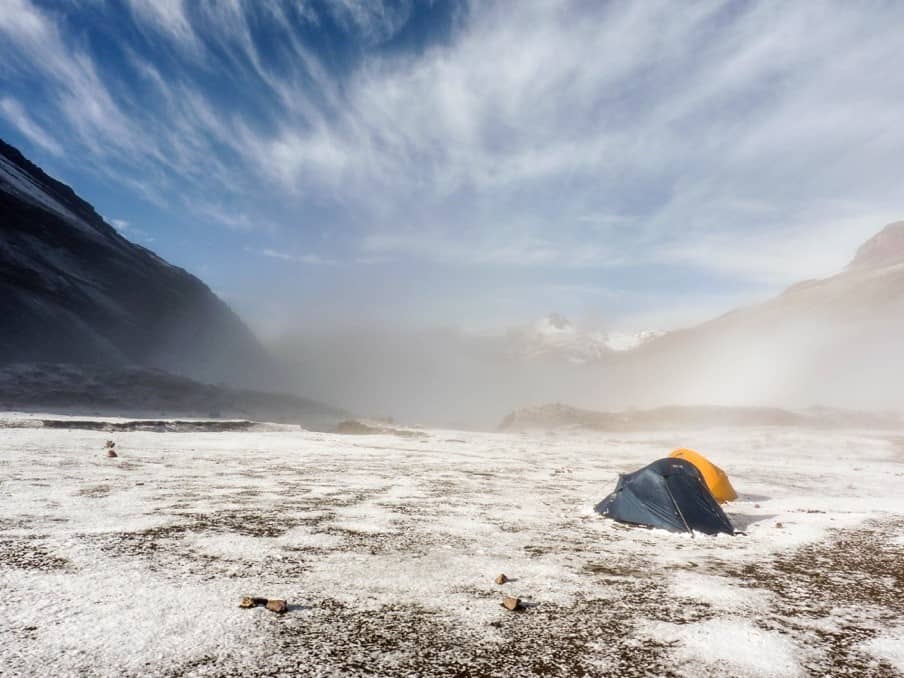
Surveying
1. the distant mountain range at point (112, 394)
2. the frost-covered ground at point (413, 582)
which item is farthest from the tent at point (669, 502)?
the distant mountain range at point (112, 394)

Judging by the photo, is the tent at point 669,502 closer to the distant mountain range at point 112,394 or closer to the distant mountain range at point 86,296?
the distant mountain range at point 112,394

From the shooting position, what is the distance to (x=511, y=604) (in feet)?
17.5

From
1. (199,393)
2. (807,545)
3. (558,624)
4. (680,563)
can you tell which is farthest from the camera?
(199,393)

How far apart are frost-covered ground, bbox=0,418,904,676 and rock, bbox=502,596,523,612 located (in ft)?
0.37

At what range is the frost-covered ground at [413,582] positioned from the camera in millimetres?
4215

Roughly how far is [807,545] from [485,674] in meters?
8.29

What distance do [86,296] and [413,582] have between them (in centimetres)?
7728

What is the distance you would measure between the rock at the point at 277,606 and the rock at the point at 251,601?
4.8 inches

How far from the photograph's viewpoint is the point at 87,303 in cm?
6462

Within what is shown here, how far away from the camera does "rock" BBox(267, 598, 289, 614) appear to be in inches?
196

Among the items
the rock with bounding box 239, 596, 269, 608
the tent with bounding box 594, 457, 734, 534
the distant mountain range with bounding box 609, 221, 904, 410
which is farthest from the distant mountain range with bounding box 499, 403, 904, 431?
the rock with bounding box 239, 596, 269, 608

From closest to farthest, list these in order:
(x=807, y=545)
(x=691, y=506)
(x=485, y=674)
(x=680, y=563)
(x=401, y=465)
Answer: (x=485, y=674)
(x=680, y=563)
(x=807, y=545)
(x=691, y=506)
(x=401, y=465)

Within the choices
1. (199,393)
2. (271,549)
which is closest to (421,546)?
(271,549)

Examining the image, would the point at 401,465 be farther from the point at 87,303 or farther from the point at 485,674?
the point at 87,303
